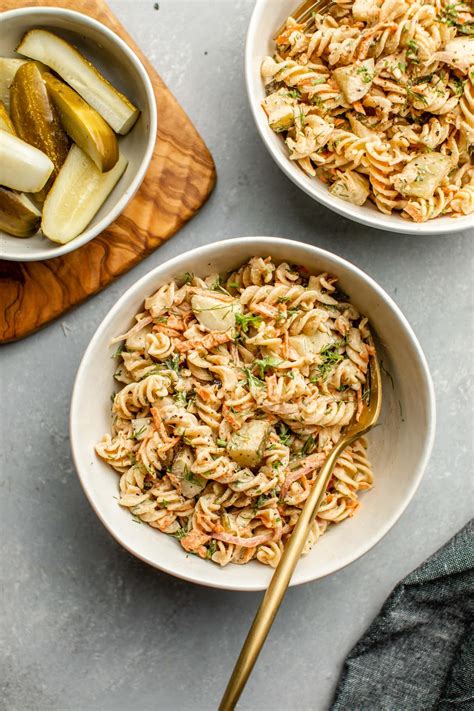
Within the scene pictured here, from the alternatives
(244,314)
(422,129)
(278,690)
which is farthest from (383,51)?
(278,690)

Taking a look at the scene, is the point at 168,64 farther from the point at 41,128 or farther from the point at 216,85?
the point at 41,128

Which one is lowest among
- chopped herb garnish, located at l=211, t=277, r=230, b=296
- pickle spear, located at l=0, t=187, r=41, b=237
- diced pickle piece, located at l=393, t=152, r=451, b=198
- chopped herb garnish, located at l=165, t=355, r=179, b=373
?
diced pickle piece, located at l=393, t=152, r=451, b=198

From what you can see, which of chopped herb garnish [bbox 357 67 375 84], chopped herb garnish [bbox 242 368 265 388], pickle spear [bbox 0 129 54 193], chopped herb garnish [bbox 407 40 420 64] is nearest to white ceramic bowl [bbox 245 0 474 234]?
chopped herb garnish [bbox 357 67 375 84]

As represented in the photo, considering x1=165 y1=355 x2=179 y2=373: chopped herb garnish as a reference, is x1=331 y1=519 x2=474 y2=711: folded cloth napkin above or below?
below

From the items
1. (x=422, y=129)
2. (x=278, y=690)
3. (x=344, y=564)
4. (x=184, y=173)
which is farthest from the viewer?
(x=278, y=690)

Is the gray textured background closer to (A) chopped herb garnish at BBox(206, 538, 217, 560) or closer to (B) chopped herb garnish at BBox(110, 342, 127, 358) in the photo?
(B) chopped herb garnish at BBox(110, 342, 127, 358)

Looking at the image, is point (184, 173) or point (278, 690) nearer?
point (184, 173)

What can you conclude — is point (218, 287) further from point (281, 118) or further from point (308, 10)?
point (308, 10)
